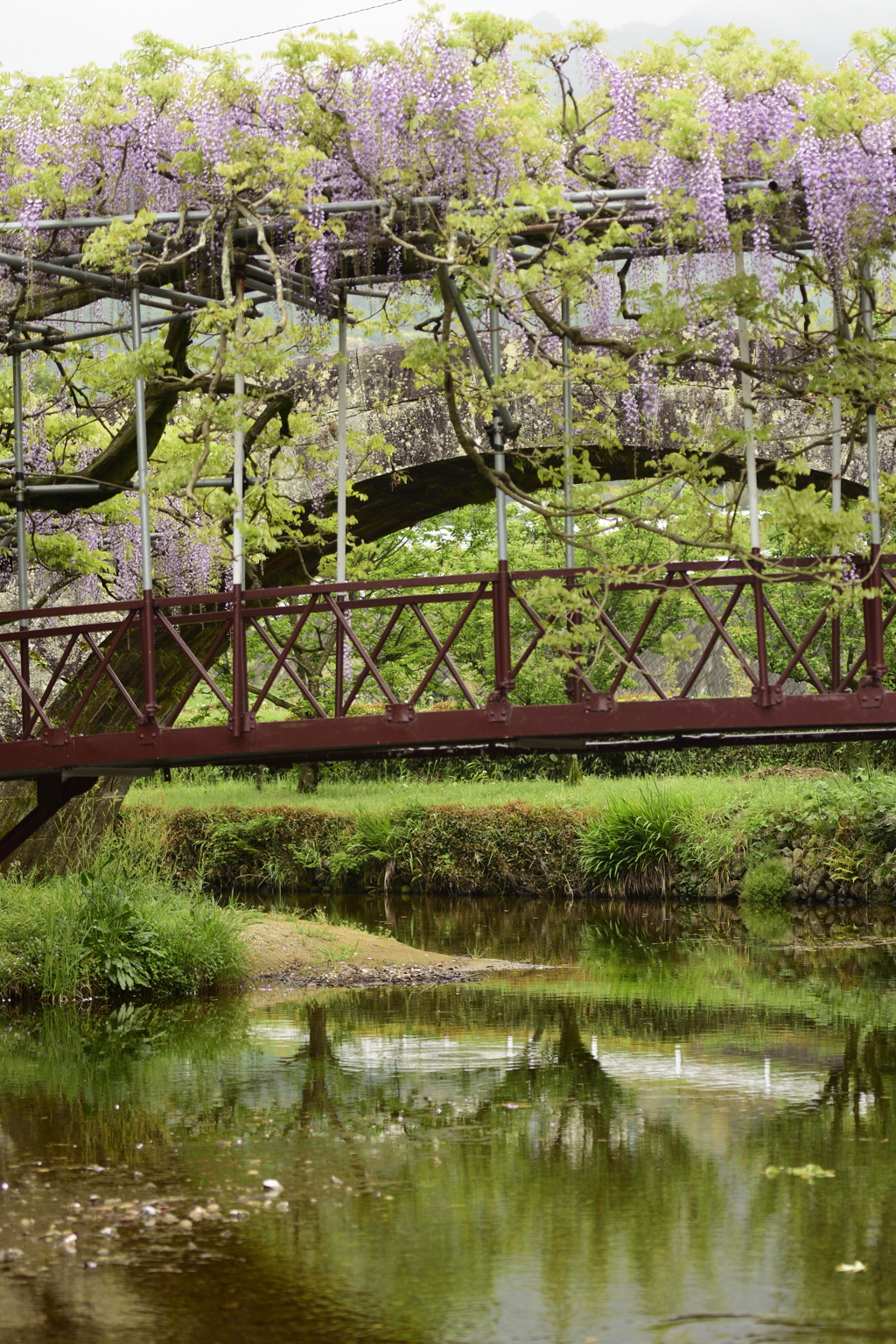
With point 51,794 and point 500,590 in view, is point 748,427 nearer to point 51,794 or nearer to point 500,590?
point 500,590

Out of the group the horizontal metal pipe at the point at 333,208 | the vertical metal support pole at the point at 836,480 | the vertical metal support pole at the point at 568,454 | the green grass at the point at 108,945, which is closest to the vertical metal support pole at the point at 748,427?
the vertical metal support pole at the point at 836,480

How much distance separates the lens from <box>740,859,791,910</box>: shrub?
16266 millimetres

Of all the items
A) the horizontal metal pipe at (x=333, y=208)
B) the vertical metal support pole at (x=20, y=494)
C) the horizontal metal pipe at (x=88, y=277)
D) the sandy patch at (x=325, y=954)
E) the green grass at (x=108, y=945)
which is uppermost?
the horizontal metal pipe at (x=333, y=208)

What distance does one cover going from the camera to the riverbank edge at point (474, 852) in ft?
53.3

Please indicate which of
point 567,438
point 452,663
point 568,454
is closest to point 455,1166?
point 568,454

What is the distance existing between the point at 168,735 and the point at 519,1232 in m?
5.70

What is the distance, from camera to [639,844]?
669 inches

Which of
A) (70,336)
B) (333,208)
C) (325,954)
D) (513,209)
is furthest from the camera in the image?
(325,954)

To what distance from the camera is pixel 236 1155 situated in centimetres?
650

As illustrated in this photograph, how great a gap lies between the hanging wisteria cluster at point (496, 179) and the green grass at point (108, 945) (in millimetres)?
3100

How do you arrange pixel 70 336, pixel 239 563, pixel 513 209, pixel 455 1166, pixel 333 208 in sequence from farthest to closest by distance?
1. pixel 70 336
2. pixel 333 208
3. pixel 239 563
4. pixel 513 209
5. pixel 455 1166

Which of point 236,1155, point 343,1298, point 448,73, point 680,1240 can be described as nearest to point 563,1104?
point 236,1155

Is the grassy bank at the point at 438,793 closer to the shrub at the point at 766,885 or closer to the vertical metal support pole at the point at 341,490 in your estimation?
the shrub at the point at 766,885

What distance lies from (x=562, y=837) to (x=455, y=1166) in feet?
37.7
